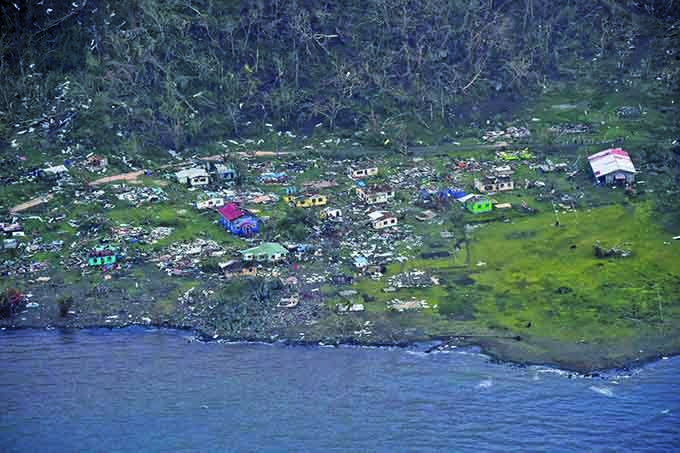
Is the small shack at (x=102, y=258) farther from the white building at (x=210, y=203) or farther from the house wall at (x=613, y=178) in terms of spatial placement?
the house wall at (x=613, y=178)


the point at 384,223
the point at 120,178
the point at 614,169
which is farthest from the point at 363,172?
the point at 614,169

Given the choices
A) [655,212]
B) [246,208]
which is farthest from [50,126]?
[655,212]

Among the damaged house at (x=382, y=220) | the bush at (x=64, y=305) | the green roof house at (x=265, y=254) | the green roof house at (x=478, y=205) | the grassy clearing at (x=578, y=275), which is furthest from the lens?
the green roof house at (x=478, y=205)

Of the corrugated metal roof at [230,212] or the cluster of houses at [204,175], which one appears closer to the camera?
the corrugated metal roof at [230,212]

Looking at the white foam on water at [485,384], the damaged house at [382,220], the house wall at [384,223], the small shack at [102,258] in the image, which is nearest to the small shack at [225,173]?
the damaged house at [382,220]

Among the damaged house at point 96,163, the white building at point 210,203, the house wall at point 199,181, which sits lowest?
the white building at point 210,203

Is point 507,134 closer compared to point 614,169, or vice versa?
point 614,169

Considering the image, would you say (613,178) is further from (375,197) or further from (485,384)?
(485,384)
